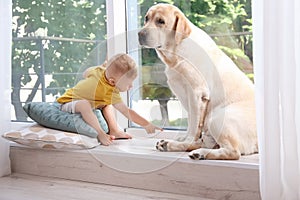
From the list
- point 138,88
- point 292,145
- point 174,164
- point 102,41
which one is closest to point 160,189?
point 174,164

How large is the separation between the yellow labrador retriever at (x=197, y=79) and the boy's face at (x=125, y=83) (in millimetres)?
229

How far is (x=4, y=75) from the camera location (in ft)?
6.93

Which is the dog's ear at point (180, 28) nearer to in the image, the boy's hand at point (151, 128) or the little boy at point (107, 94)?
the little boy at point (107, 94)

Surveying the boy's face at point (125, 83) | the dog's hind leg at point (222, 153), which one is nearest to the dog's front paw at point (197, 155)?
the dog's hind leg at point (222, 153)

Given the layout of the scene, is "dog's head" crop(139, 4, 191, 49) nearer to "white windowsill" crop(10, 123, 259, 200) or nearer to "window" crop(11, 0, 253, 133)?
"window" crop(11, 0, 253, 133)

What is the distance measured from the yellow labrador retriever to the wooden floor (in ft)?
0.71

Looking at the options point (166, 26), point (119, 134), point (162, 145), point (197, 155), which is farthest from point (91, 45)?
point (197, 155)

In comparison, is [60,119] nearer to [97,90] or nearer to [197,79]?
[97,90]

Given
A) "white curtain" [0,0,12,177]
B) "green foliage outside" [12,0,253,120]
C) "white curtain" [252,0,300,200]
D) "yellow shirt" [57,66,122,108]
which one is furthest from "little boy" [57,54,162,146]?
"white curtain" [252,0,300,200]

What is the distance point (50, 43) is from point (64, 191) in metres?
0.99

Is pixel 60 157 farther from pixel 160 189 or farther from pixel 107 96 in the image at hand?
pixel 160 189

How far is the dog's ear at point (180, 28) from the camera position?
69.6 inches

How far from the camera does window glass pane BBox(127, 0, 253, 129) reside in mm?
1874

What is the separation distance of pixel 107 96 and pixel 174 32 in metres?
0.48
